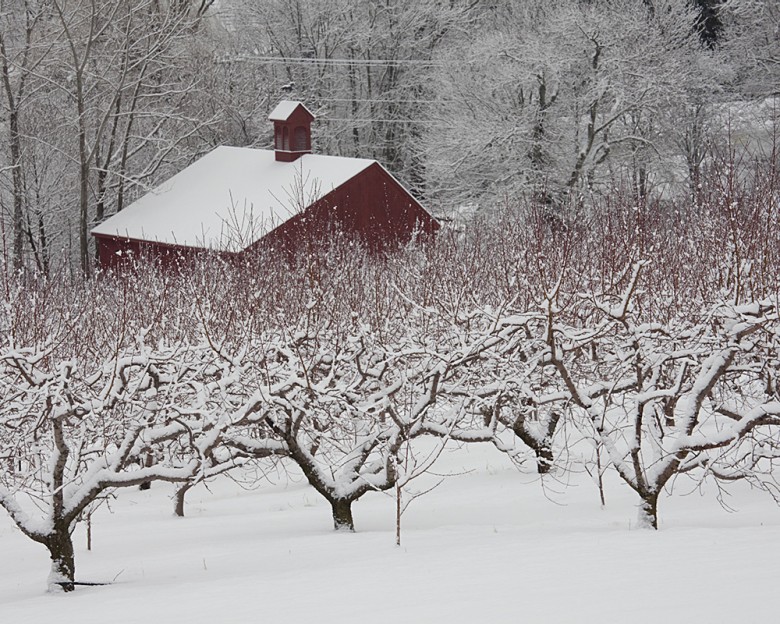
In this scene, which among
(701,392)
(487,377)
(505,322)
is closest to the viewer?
(701,392)

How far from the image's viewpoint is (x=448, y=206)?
36.4 meters

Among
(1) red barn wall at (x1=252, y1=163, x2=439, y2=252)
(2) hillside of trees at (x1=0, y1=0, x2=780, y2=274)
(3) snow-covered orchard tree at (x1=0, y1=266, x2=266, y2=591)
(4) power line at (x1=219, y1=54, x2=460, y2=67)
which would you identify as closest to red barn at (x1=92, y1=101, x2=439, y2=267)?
(1) red barn wall at (x1=252, y1=163, x2=439, y2=252)

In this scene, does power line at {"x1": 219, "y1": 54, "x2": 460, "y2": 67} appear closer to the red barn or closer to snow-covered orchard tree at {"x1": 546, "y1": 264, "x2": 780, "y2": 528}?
the red barn

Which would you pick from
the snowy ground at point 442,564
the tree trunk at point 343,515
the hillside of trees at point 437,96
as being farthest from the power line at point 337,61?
the tree trunk at point 343,515

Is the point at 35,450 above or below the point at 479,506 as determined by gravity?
above

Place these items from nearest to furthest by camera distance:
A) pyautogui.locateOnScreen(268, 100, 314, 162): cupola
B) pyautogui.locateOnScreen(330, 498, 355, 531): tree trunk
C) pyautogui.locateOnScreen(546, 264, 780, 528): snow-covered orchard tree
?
pyautogui.locateOnScreen(546, 264, 780, 528): snow-covered orchard tree → pyautogui.locateOnScreen(330, 498, 355, 531): tree trunk → pyautogui.locateOnScreen(268, 100, 314, 162): cupola

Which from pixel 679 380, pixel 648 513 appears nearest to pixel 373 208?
pixel 679 380

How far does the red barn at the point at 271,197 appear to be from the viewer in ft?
87.6

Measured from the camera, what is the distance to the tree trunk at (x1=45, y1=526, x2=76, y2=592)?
9984 mm

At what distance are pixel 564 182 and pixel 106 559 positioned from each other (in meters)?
23.4

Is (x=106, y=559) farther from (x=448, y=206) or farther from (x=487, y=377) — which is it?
(x=448, y=206)

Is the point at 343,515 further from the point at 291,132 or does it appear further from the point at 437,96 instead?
the point at 437,96

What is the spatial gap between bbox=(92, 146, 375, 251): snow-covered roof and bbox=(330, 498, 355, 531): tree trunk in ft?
44.8

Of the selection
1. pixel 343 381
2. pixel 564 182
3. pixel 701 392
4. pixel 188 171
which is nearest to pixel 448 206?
pixel 564 182
